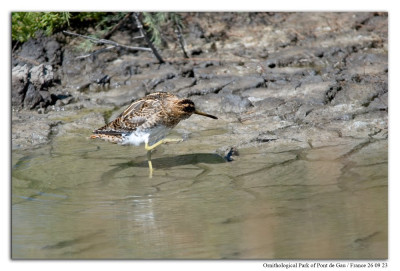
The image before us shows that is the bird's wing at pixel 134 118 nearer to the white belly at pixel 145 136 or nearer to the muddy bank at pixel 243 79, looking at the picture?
the white belly at pixel 145 136

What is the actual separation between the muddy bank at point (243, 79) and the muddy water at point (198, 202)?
1.69 ft

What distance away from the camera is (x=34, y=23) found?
360 inches

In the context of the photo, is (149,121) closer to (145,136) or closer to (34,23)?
(145,136)

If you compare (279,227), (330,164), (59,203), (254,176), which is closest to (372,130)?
(330,164)

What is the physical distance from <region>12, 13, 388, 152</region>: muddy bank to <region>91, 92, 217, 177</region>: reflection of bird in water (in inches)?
24.2

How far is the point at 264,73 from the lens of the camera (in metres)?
9.06

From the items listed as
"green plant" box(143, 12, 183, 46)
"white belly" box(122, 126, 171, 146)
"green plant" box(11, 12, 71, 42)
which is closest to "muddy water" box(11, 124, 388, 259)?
"white belly" box(122, 126, 171, 146)

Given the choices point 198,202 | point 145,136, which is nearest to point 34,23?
point 145,136

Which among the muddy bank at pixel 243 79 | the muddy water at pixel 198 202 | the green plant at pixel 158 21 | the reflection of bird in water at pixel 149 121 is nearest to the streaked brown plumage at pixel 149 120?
the reflection of bird in water at pixel 149 121

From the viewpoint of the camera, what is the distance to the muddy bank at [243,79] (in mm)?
7762

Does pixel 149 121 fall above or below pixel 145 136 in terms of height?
above

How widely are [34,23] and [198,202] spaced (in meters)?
4.53
